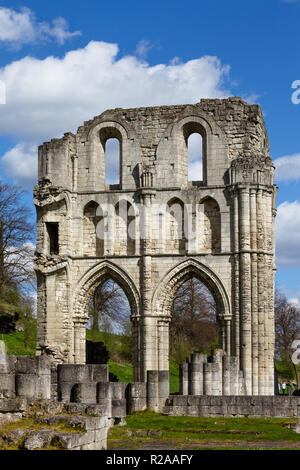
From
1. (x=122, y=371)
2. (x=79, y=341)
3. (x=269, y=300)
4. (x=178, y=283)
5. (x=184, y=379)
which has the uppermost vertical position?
(x=178, y=283)

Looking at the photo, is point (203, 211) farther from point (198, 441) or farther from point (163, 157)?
point (198, 441)

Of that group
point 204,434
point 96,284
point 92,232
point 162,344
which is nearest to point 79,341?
point 96,284

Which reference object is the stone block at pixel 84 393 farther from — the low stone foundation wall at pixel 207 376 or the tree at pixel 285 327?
the tree at pixel 285 327

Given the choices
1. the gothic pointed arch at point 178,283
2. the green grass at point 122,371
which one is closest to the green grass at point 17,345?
the green grass at point 122,371

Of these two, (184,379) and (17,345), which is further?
(17,345)

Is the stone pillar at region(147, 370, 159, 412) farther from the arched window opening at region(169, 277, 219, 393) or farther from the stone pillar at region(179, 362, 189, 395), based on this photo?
the arched window opening at region(169, 277, 219, 393)

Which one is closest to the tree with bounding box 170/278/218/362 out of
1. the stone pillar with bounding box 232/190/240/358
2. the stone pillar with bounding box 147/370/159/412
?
the stone pillar with bounding box 232/190/240/358

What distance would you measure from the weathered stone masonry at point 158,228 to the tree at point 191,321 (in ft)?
58.9

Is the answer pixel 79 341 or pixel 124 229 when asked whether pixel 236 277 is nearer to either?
pixel 124 229

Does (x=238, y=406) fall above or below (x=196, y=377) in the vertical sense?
below

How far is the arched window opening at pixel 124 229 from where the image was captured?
3050 centimetres

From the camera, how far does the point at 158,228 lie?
30.1 m

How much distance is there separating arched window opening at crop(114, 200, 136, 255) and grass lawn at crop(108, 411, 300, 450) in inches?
362

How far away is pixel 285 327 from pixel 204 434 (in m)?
38.0
